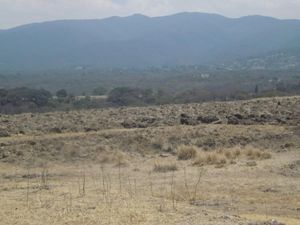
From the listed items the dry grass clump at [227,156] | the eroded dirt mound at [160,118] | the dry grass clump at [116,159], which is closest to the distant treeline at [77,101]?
the eroded dirt mound at [160,118]

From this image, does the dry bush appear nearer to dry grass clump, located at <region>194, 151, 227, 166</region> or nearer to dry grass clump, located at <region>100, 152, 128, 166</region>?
dry grass clump, located at <region>194, 151, 227, 166</region>

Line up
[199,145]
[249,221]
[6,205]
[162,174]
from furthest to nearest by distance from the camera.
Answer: [199,145] → [162,174] → [6,205] → [249,221]

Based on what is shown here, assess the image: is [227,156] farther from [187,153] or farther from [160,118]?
Answer: [160,118]

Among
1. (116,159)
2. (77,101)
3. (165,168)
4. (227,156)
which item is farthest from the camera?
(77,101)

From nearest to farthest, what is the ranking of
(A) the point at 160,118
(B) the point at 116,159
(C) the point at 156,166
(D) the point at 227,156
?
(C) the point at 156,166
(D) the point at 227,156
(B) the point at 116,159
(A) the point at 160,118

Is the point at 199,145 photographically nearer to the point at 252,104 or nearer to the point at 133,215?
the point at 252,104

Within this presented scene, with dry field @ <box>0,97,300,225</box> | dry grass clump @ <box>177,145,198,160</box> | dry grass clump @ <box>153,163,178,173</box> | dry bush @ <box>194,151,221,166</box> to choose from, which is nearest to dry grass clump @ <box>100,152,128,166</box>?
dry field @ <box>0,97,300,225</box>

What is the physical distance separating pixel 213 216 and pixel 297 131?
44.5ft

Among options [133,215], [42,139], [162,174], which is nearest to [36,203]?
[133,215]

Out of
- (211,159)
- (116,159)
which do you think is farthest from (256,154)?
(116,159)

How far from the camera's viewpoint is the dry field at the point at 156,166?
12883 mm

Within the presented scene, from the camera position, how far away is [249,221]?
1176 centimetres

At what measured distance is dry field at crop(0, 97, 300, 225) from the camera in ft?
42.3

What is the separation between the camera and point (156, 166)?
20656 millimetres
